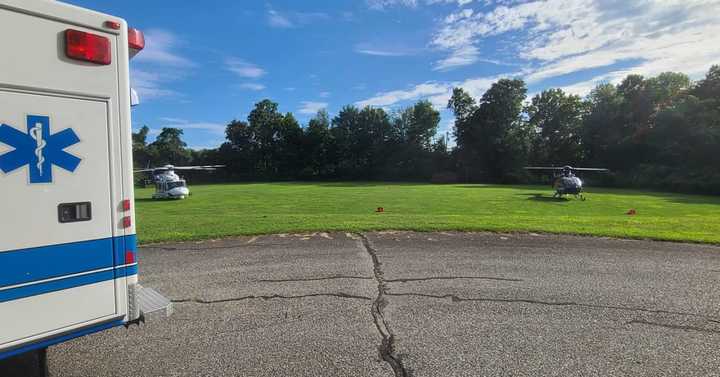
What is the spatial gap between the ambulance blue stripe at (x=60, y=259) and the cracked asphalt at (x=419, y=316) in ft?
3.76

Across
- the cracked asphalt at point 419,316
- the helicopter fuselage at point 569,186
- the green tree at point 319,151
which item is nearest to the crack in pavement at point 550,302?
the cracked asphalt at point 419,316

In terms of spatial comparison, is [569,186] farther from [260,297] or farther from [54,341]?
[54,341]

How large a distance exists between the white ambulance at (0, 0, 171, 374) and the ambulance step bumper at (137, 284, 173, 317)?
13cm

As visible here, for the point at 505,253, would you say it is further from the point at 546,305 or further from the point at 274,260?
the point at 274,260

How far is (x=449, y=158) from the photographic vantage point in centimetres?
7706

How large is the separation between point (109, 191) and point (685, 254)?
10.0 m

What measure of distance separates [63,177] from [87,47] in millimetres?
1013

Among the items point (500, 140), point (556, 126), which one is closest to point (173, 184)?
point (500, 140)

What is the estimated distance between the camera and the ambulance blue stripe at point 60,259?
2.63 m

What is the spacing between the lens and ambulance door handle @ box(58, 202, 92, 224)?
2869mm

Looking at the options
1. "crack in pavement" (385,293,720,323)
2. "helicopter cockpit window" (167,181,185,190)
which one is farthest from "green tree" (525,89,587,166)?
"crack in pavement" (385,293,720,323)

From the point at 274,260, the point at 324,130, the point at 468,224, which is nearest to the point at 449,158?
the point at 324,130

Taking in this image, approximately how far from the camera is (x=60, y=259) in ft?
9.43

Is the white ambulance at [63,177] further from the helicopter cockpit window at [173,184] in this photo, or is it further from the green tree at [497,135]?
the green tree at [497,135]
